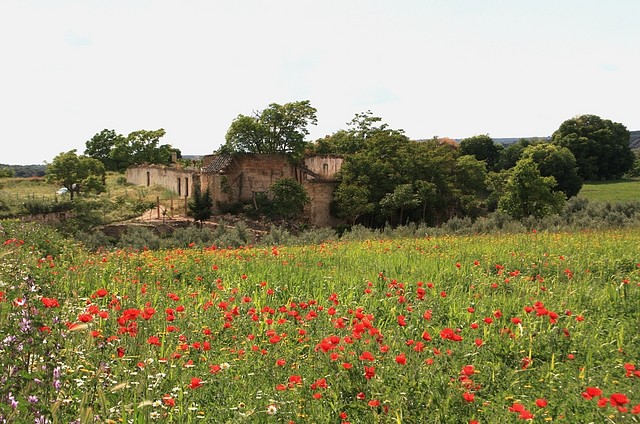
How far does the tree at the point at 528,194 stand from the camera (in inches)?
1156

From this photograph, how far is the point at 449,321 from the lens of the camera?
611 cm

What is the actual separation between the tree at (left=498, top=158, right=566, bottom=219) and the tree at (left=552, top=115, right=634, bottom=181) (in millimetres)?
36578

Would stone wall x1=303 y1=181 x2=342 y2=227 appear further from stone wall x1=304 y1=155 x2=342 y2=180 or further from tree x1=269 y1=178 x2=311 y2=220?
stone wall x1=304 y1=155 x2=342 y2=180

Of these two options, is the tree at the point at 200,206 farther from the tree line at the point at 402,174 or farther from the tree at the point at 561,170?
the tree at the point at 561,170

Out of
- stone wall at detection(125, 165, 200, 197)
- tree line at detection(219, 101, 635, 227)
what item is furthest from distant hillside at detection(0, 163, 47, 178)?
tree line at detection(219, 101, 635, 227)

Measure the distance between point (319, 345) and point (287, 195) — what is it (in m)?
34.4

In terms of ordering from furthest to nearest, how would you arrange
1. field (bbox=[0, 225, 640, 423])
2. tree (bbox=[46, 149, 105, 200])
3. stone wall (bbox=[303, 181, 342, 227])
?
tree (bbox=[46, 149, 105, 200]) < stone wall (bbox=[303, 181, 342, 227]) < field (bbox=[0, 225, 640, 423])

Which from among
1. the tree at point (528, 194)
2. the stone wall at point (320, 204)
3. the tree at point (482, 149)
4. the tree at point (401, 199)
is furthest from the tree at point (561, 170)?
the tree at point (528, 194)

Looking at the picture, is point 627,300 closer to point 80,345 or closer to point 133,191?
point 80,345

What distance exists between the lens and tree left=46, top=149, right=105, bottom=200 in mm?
42344

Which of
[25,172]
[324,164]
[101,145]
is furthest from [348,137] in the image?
[25,172]

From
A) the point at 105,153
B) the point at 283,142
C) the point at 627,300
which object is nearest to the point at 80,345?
the point at 627,300

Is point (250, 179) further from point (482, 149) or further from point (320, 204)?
point (482, 149)

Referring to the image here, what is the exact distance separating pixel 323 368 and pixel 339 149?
46793mm
